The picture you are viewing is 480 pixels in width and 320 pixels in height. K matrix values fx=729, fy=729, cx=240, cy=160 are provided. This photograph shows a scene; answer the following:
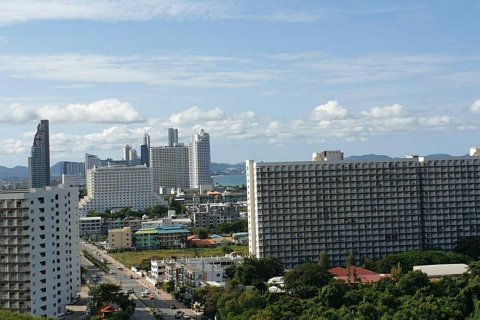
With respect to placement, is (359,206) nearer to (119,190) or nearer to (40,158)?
(119,190)

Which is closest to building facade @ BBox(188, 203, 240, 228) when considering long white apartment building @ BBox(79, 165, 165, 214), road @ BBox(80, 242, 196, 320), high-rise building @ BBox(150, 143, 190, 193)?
long white apartment building @ BBox(79, 165, 165, 214)

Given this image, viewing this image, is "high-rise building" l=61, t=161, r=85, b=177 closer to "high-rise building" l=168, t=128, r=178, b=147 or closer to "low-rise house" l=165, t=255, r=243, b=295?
"high-rise building" l=168, t=128, r=178, b=147

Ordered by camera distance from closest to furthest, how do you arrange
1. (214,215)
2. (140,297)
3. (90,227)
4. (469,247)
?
(140,297)
(469,247)
(90,227)
(214,215)

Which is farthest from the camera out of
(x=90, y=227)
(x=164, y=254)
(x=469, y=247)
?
(x=90, y=227)

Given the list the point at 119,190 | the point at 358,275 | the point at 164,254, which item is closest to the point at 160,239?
the point at 164,254

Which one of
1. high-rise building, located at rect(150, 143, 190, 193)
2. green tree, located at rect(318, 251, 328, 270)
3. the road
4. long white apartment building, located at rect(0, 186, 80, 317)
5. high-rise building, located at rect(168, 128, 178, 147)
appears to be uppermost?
high-rise building, located at rect(168, 128, 178, 147)

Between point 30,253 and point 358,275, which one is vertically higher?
point 30,253
